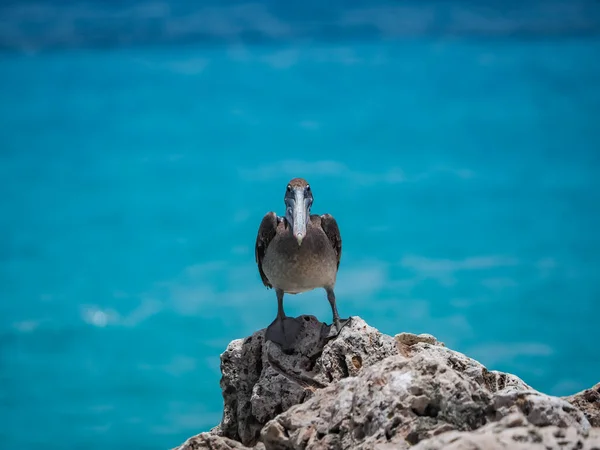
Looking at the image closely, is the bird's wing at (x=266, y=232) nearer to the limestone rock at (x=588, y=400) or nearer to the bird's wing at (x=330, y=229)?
the bird's wing at (x=330, y=229)

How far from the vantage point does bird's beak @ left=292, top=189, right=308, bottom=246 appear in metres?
6.85

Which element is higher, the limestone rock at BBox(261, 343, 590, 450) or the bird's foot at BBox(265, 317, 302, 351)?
the bird's foot at BBox(265, 317, 302, 351)

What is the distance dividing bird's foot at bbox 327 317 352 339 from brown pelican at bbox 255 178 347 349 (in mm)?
12

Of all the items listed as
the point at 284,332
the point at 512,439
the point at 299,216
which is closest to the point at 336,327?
the point at 284,332

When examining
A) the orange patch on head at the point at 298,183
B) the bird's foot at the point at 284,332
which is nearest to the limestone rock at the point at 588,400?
the bird's foot at the point at 284,332

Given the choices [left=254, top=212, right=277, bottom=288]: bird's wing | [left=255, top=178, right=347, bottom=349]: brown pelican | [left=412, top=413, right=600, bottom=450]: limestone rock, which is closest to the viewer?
[left=412, top=413, right=600, bottom=450]: limestone rock

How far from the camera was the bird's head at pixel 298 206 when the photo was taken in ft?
22.6

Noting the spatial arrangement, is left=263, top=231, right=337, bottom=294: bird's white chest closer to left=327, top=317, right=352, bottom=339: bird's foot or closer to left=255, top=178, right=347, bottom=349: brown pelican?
left=255, top=178, right=347, bottom=349: brown pelican

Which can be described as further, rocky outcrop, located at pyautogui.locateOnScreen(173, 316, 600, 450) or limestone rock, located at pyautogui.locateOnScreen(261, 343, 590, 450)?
limestone rock, located at pyautogui.locateOnScreen(261, 343, 590, 450)

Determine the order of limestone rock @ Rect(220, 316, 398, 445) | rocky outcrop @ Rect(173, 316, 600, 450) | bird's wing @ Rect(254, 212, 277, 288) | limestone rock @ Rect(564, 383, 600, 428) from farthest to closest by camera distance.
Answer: bird's wing @ Rect(254, 212, 277, 288) → limestone rock @ Rect(220, 316, 398, 445) → limestone rock @ Rect(564, 383, 600, 428) → rocky outcrop @ Rect(173, 316, 600, 450)

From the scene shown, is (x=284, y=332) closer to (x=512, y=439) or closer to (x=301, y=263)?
(x=301, y=263)

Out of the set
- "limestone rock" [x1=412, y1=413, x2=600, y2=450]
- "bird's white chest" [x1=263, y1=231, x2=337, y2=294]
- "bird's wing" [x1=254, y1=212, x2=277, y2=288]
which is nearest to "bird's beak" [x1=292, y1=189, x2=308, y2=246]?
"bird's white chest" [x1=263, y1=231, x2=337, y2=294]

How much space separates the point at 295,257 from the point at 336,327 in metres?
0.77

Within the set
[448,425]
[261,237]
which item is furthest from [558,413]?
[261,237]
